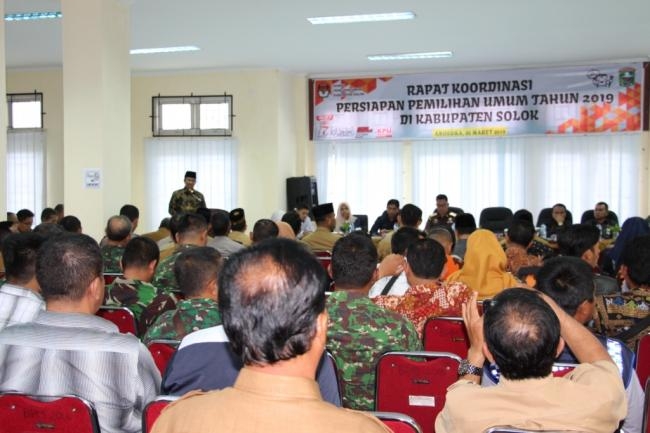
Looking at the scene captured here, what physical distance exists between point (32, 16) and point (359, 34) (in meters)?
3.82

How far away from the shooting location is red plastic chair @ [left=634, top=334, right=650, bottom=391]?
2846 millimetres

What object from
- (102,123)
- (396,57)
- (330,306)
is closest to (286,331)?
(330,306)

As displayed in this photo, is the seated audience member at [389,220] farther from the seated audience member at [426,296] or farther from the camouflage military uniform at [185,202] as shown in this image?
the seated audience member at [426,296]

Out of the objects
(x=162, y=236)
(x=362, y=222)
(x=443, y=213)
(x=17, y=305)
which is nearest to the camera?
(x=17, y=305)

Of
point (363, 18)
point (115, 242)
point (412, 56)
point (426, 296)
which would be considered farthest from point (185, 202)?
point (426, 296)

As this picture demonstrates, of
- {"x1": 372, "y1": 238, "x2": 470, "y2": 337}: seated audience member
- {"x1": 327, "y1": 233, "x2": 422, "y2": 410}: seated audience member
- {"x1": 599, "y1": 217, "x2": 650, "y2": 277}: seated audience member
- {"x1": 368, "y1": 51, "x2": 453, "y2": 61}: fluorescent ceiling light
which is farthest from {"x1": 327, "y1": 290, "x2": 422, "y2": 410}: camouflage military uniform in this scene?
{"x1": 368, "y1": 51, "x2": 453, "y2": 61}: fluorescent ceiling light

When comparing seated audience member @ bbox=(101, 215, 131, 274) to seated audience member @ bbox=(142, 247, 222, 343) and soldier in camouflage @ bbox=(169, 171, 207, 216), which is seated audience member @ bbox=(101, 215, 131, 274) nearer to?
seated audience member @ bbox=(142, 247, 222, 343)

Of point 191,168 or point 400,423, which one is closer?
point 400,423

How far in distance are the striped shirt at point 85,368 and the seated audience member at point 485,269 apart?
2.41 metres

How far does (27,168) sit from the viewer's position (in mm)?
12523

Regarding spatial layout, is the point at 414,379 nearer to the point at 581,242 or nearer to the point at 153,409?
the point at 153,409

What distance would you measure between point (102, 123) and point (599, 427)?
635cm

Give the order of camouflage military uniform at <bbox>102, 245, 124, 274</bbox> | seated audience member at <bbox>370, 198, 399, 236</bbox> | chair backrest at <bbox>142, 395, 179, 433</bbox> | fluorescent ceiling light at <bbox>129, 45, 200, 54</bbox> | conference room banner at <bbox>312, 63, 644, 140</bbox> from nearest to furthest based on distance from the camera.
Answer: chair backrest at <bbox>142, 395, 179, 433</bbox> < camouflage military uniform at <bbox>102, 245, 124, 274</bbox> < fluorescent ceiling light at <bbox>129, 45, 200, 54</bbox> < seated audience member at <bbox>370, 198, 399, 236</bbox> < conference room banner at <bbox>312, 63, 644, 140</bbox>

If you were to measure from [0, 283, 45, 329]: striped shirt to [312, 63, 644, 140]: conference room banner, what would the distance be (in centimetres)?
952
